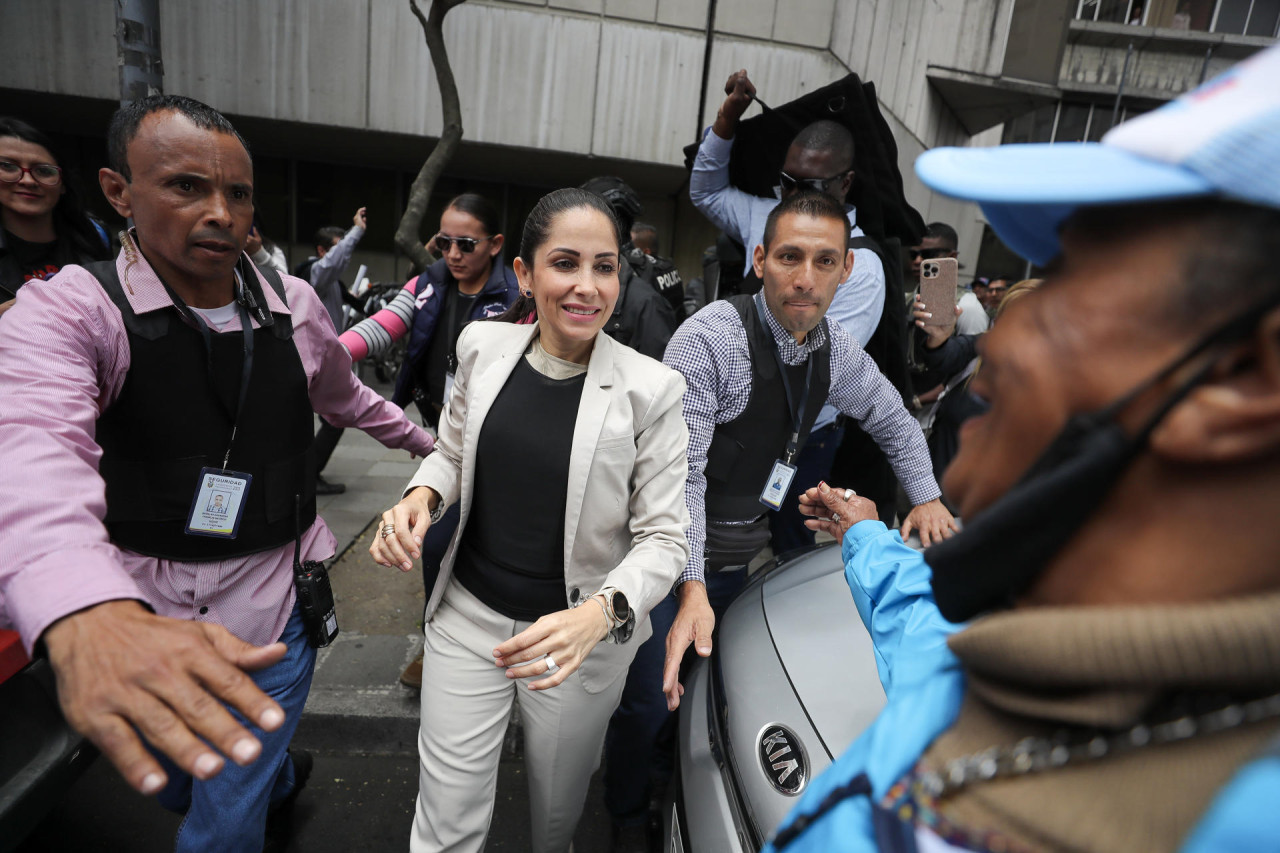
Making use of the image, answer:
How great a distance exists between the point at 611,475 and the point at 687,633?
497mm

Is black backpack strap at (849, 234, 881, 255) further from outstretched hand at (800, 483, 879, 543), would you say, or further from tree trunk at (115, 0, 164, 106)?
tree trunk at (115, 0, 164, 106)

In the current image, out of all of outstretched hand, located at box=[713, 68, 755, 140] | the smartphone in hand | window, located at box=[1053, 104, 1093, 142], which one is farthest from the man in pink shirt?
window, located at box=[1053, 104, 1093, 142]

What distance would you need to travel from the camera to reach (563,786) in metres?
2.17

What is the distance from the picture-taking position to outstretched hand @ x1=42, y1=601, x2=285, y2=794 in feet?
3.05

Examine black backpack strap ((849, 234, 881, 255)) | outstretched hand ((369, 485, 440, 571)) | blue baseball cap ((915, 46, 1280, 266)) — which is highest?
blue baseball cap ((915, 46, 1280, 266))

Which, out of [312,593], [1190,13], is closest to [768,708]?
[312,593]

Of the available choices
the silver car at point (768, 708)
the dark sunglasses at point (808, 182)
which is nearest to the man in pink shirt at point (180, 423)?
the silver car at point (768, 708)

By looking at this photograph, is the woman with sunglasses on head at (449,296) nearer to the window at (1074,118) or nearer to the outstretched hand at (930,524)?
the outstretched hand at (930,524)

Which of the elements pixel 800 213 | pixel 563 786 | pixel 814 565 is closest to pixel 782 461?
pixel 814 565

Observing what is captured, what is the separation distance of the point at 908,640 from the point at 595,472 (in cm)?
102

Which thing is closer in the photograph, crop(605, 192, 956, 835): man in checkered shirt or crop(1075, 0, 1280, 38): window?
crop(605, 192, 956, 835): man in checkered shirt

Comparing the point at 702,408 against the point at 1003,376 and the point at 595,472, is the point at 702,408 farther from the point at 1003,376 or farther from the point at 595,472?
the point at 1003,376

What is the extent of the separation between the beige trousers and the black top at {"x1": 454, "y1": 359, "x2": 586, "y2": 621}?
0.10m

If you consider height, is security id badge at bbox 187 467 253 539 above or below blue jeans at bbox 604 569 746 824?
above
